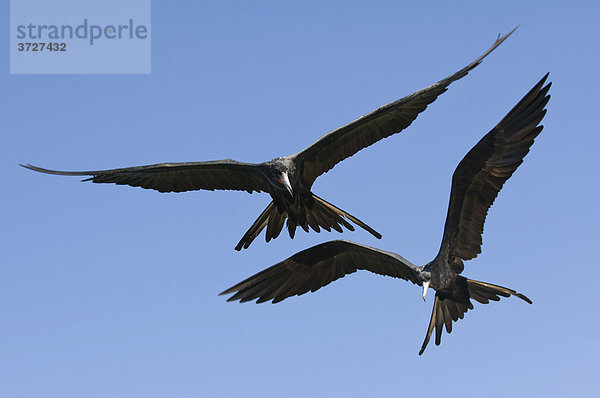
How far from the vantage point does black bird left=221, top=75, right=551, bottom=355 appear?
15.8 m

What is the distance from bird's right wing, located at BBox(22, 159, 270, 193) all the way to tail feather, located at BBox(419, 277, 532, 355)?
3606 millimetres

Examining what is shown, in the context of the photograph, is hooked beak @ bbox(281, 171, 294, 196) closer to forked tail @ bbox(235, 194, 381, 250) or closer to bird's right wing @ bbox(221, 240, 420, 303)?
forked tail @ bbox(235, 194, 381, 250)

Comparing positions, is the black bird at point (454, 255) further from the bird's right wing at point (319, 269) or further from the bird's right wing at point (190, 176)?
the bird's right wing at point (190, 176)

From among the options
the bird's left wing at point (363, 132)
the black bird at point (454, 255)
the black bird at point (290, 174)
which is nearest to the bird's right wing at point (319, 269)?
the black bird at point (454, 255)

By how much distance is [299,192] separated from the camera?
56.9ft

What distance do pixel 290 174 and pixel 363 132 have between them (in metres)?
1.50

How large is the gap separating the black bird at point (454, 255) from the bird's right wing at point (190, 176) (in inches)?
63.8

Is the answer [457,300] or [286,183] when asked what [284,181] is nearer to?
[286,183]

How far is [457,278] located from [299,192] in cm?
304

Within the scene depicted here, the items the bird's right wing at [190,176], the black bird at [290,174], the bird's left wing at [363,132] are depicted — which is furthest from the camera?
the bird's right wing at [190,176]

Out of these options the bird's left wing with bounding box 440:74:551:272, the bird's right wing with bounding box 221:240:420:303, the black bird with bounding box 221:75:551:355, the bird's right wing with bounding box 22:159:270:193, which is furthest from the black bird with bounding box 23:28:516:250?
the bird's left wing with bounding box 440:74:551:272

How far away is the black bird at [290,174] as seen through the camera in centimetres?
1697

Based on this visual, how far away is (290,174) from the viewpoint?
55.8 ft

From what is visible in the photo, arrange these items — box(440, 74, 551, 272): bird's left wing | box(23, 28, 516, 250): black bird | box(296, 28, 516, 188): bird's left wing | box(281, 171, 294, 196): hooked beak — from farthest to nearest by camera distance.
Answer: box(23, 28, 516, 250): black bird → box(281, 171, 294, 196): hooked beak → box(296, 28, 516, 188): bird's left wing → box(440, 74, 551, 272): bird's left wing
